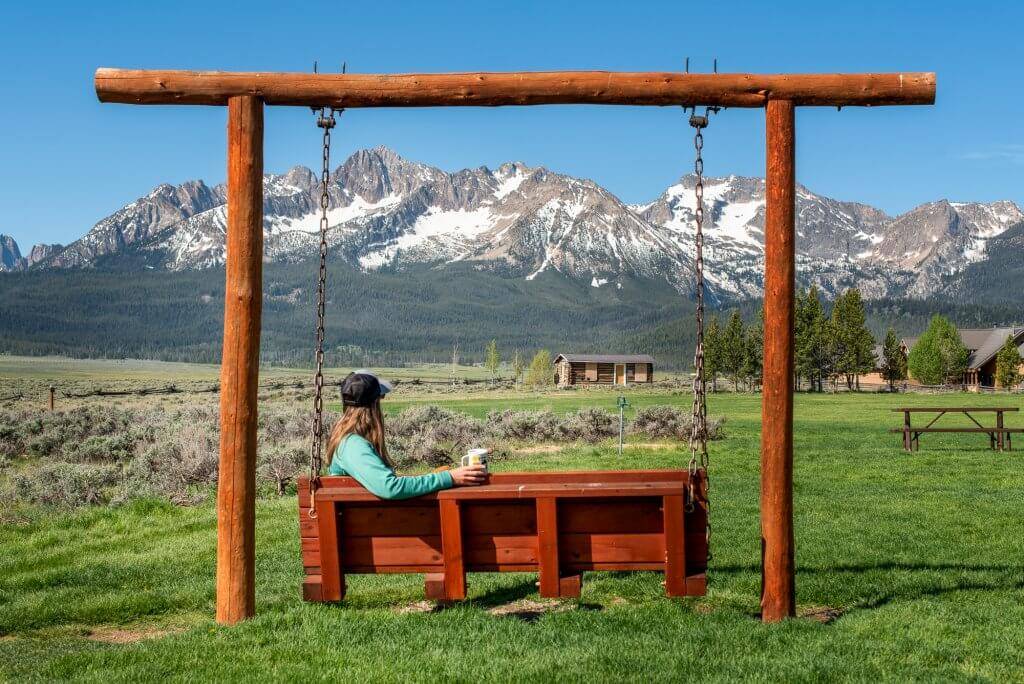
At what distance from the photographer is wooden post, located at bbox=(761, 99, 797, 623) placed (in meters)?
7.39

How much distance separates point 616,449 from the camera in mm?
23844

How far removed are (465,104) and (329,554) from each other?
3.61m

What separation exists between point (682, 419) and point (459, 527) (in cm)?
2315

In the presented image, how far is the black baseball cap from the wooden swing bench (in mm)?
571

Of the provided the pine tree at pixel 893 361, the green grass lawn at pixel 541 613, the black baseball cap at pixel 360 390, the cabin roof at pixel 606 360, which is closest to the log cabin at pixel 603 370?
the cabin roof at pixel 606 360

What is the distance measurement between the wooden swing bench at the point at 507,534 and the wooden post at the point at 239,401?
65 centimetres

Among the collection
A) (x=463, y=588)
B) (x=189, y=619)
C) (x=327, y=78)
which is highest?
(x=327, y=78)

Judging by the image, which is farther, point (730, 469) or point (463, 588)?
point (730, 469)

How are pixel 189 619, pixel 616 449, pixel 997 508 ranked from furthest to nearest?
pixel 616 449, pixel 997 508, pixel 189 619

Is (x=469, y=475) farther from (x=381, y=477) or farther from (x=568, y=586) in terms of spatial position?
(x=568, y=586)

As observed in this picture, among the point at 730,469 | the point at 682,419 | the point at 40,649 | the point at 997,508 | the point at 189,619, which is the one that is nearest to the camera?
the point at 40,649

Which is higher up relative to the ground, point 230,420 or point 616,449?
point 230,420

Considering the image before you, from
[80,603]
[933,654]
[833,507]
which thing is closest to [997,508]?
[833,507]

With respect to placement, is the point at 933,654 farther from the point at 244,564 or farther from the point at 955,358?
the point at 955,358
